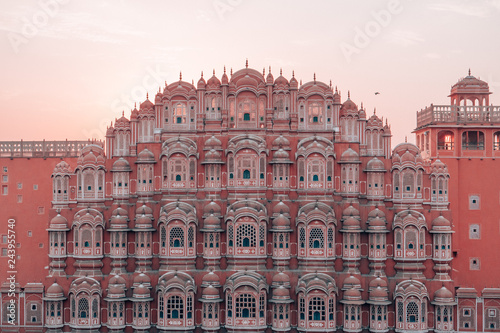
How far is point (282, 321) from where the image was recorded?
43906 millimetres

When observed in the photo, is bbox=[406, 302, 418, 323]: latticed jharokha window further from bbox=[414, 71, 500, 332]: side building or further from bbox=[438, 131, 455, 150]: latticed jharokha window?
bbox=[438, 131, 455, 150]: latticed jharokha window

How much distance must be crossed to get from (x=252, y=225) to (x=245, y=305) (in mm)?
5975

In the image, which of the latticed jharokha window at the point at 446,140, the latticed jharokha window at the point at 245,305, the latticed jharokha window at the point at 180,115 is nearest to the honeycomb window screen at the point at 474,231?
the latticed jharokha window at the point at 446,140

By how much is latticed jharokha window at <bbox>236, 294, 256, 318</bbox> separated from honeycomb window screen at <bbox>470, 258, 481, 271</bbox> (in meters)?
19.6

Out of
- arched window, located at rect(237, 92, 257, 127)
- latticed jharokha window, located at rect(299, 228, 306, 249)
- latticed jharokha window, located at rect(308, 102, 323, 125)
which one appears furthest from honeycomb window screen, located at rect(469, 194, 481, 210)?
arched window, located at rect(237, 92, 257, 127)

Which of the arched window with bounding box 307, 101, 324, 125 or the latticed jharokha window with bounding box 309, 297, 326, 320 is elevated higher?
the arched window with bounding box 307, 101, 324, 125

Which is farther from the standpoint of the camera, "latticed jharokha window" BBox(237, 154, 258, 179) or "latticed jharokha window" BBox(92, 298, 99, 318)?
"latticed jharokha window" BBox(237, 154, 258, 179)

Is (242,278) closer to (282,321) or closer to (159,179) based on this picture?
(282,321)

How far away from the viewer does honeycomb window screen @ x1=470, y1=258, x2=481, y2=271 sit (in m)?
50.1

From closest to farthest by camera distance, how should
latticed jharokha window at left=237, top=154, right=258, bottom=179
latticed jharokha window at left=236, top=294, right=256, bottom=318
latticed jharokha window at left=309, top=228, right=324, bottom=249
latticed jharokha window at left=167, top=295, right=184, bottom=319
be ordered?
latticed jharokha window at left=236, top=294, right=256, bottom=318 → latticed jharokha window at left=167, top=295, right=184, bottom=319 → latticed jharokha window at left=309, top=228, right=324, bottom=249 → latticed jharokha window at left=237, top=154, right=258, bottom=179

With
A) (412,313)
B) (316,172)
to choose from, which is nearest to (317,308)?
(412,313)

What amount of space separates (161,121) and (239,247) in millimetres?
11796

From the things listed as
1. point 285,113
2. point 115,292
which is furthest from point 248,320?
point 285,113

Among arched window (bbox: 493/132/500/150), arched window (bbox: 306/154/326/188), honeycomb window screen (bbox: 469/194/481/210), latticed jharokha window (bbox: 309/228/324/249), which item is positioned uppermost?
arched window (bbox: 493/132/500/150)
